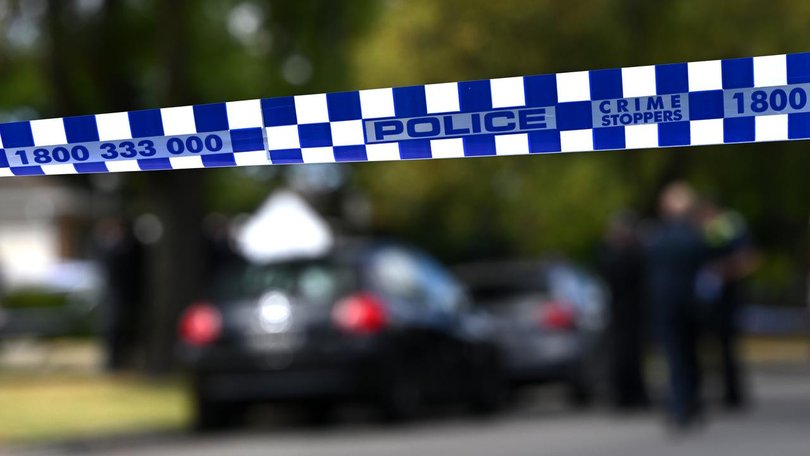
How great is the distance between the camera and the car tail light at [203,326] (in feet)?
41.8

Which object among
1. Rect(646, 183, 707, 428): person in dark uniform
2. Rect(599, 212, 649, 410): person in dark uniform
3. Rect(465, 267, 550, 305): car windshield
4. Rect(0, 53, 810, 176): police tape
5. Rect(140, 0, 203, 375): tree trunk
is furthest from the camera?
Rect(140, 0, 203, 375): tree trunk

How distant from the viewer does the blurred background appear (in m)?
12.9

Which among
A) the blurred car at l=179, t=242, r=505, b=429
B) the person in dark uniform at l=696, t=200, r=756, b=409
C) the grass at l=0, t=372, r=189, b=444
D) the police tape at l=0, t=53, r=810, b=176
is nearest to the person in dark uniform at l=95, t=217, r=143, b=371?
the grass at l=0, t=372, r=189, b=444

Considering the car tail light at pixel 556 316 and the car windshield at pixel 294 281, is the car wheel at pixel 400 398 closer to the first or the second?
the car windshield at pixel 294 281

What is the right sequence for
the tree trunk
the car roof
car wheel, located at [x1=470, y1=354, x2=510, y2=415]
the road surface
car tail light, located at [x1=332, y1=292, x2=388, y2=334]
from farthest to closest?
1. the tree trunk
2. the car roof
3. car wheel, located at [x1=470, y1=354, x2=510, y2=415]
4. car tail light, located at [x1=332, y1=292, x2=388, y2=334]
5. the road surface

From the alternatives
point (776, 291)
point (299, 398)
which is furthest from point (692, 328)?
point (776, 291)

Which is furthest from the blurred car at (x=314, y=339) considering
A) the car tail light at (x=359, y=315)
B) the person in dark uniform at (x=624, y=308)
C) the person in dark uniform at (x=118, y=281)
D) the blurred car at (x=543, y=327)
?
the person in dark uniform at (x=118, y=281)

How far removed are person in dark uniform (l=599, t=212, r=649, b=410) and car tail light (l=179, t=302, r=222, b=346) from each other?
13.4ft

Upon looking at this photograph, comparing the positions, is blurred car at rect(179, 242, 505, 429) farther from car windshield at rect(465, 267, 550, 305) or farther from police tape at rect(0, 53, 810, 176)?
police tape at rect(0, 53, 810, 176)

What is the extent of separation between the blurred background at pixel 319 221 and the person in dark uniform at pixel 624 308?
0.42ft

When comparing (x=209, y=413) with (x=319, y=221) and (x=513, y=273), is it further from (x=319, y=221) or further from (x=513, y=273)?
(x=319, y=221)

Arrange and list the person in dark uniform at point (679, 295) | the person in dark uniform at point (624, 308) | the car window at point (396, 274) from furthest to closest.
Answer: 1. the person in dark uniform at point (624, 308)
2. the car window at point (396, 274)
3. the person in dark uniform at point (679, 295)

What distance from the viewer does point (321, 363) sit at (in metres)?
12.4

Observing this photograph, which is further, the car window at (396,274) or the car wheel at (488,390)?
the car wheel at (488,390)
